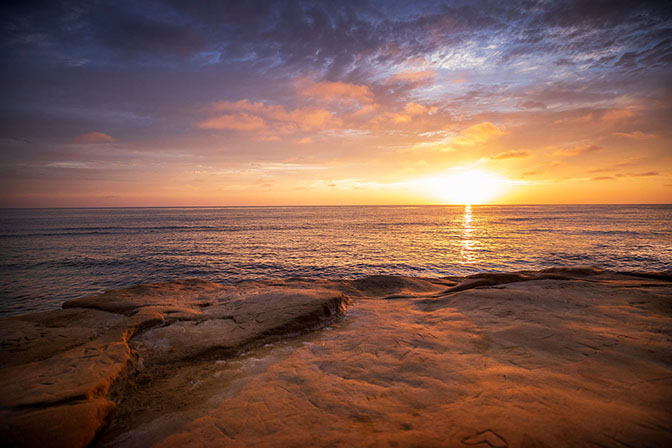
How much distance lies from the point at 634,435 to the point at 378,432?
2315 millimetres

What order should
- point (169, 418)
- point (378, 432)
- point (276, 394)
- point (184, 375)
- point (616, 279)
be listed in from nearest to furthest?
point (378, 432) → point (169, 418) → point (276, 394) → point (184, 375) → point (616, 279)

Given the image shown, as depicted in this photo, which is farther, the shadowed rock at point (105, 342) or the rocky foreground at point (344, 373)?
the shadowed rock at point (105, 342)

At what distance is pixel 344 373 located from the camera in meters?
4.19

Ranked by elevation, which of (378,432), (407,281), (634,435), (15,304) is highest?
(634,435)

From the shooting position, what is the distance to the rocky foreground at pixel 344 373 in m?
2.80

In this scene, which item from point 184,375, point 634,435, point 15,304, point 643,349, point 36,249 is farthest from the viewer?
point 36,249

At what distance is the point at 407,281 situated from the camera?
11.5 m

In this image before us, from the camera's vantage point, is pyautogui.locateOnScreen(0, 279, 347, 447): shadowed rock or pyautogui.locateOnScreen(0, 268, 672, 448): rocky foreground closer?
pyautogui.locateOnScreen(0, 268, 672, 448): rocky foreground

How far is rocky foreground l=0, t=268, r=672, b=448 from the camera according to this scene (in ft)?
9.20

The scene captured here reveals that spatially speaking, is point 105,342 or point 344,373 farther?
point 105,342

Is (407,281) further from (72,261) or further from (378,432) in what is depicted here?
(72,261)

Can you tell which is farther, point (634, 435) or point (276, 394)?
point (276, 394)

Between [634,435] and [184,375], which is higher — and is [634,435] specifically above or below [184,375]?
above

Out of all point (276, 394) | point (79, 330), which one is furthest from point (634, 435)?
point (79, 330)
